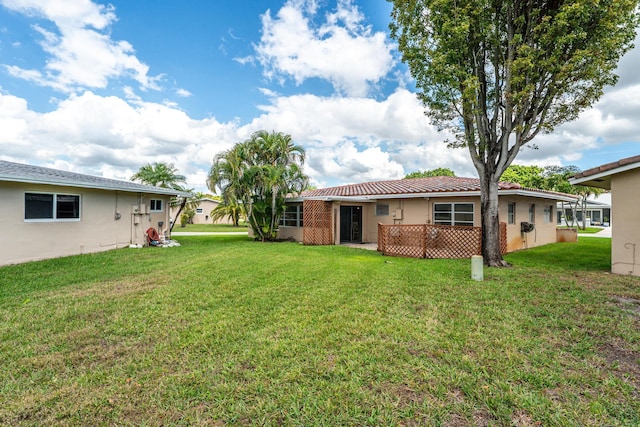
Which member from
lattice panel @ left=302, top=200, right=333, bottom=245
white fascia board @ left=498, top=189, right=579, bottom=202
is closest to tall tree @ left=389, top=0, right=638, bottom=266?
white fascia board @ left=498, top=189, right=579, bottom=202

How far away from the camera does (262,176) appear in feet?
51.0

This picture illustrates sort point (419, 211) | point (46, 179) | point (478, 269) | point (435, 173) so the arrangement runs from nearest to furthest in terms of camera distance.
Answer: point (478, 269)
point (46, 179)
point (419, 211)
point (435, 173)

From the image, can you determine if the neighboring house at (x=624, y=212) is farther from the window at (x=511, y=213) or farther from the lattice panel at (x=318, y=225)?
the lattice panel at (x=318, y=225)

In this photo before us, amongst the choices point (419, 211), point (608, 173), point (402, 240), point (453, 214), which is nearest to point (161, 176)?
point (419, 211)

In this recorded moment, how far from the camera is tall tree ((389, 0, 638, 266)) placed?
772 centimetres

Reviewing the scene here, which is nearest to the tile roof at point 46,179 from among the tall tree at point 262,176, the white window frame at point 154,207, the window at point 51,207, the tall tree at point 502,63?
the window at point 51,207

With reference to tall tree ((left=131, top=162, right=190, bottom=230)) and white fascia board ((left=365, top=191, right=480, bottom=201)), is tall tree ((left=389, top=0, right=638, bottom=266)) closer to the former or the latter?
white fascia board ((left=365, top=191, right=480, bottom=201))

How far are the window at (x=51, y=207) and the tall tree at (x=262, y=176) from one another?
592 cm

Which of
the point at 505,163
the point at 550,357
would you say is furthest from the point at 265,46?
the point at 550,357

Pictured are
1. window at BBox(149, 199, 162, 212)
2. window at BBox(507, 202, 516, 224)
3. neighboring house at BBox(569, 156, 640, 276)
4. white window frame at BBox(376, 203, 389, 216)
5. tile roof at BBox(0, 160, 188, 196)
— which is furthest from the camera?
white window frame at BBox(376, 203, 389, 216)

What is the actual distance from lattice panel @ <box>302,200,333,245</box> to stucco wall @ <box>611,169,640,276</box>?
10765mm

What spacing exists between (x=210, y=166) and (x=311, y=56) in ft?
25.7

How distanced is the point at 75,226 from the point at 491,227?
15.3 m

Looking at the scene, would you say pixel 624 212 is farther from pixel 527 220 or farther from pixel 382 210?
pixel 382 210
